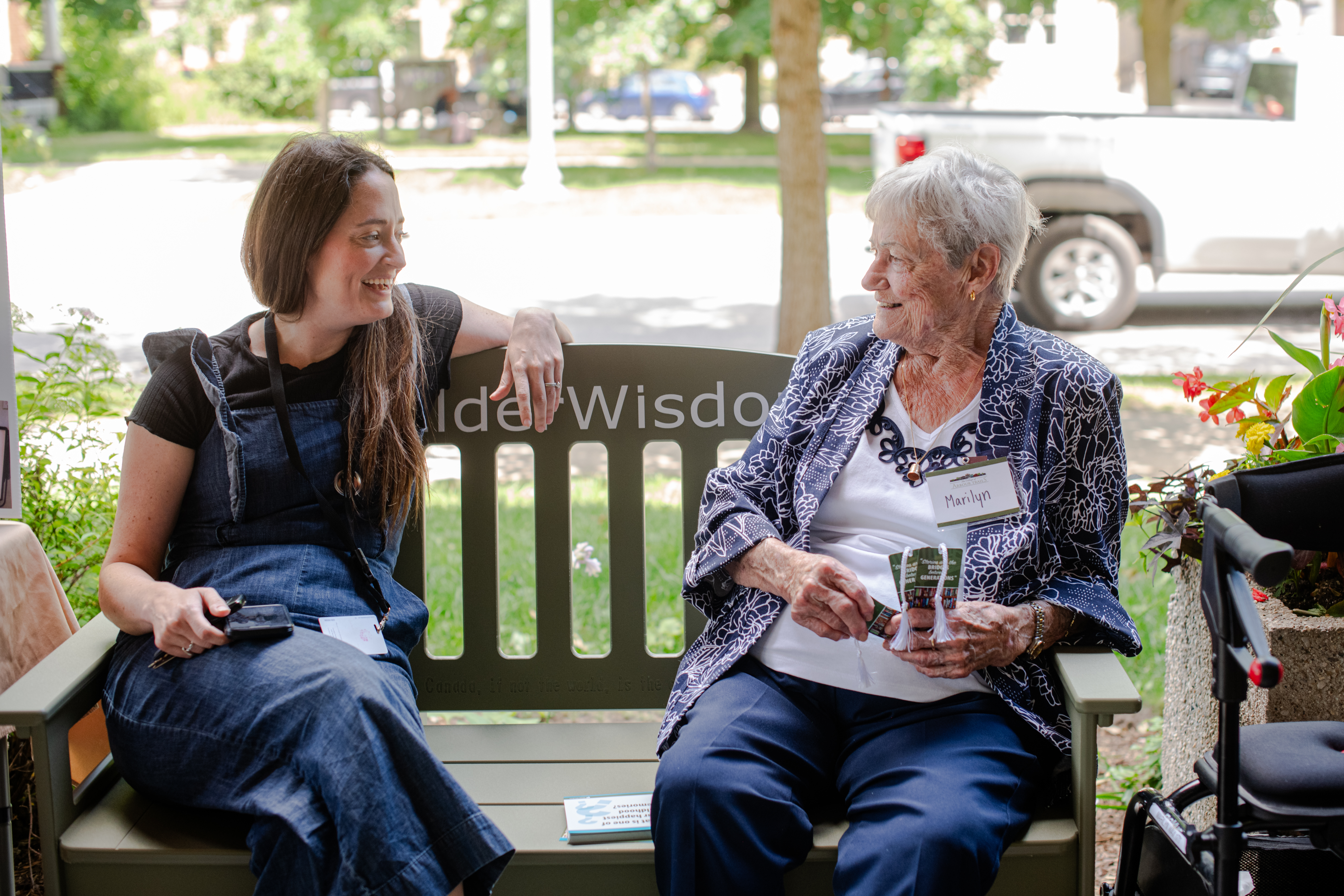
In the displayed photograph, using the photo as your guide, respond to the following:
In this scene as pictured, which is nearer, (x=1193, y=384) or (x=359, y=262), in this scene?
(x=359, y=262)

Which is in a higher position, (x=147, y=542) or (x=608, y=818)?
(x=147, y=542)

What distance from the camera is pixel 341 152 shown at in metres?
2.36

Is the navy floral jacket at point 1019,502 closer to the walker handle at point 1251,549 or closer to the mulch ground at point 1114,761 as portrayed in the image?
the walker handle at point 1251,549

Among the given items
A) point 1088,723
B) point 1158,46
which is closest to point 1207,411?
point 1088,723

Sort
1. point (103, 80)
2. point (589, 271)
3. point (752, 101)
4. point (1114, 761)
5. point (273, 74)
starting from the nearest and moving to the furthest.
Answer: point (1114, 761) → point (589, 271) → point (752, 101) → point (103, 80) → point (273, 74)

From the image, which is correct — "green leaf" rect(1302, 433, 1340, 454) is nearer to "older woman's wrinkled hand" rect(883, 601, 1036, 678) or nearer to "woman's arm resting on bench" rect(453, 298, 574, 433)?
"older woman's wrinkled hand" rect(883, 601, 1036, 678)

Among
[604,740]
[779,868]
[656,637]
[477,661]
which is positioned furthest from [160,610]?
[656,637]

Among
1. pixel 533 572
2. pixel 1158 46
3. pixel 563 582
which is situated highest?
pixel 1158 46

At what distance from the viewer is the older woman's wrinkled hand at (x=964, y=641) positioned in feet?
7.00

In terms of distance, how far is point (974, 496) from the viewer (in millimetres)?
2227

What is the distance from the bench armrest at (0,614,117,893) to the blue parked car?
32.6 metres

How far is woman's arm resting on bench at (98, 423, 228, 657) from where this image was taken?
2174mm

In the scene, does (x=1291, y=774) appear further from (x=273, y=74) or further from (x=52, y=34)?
(x=273, y=74)

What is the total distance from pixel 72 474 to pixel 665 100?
32188mm
